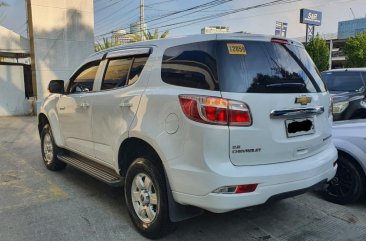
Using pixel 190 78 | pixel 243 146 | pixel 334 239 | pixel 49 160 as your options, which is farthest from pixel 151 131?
pixel 49 160

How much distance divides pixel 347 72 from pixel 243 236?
6542mm

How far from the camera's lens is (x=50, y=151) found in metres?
5.92

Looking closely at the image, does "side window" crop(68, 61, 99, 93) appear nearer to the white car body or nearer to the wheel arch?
the white car body

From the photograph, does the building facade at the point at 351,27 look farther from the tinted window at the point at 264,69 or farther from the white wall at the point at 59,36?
the tinted window at the point at 264,69

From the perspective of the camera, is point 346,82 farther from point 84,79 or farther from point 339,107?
point 84,79

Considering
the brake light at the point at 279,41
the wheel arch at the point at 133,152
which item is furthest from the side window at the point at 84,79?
the brake light at the point at 279,41

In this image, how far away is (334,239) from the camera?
359 cm

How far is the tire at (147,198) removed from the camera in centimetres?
331

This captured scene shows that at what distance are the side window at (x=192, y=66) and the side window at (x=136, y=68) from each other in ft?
1.18

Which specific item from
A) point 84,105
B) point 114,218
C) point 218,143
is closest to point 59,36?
point 84,105

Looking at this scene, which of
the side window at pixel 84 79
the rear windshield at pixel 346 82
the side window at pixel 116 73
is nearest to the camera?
the side window at pixel 116 73

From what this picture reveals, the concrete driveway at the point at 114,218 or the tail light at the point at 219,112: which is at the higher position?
the tail light at the point at 219,112

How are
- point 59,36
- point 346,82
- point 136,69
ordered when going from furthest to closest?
point 59,36 < point 346,82 < point 136,69

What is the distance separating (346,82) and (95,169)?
6.53 meters
